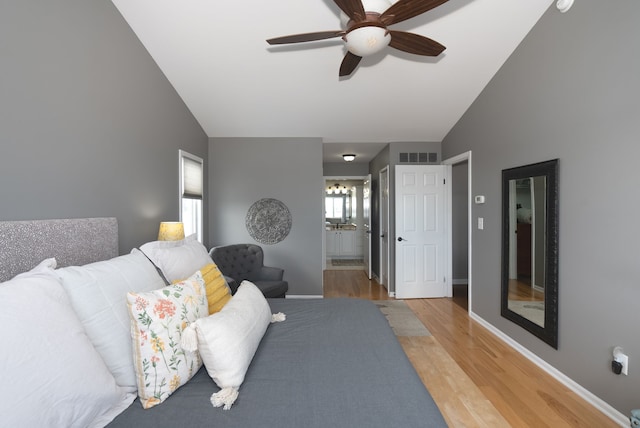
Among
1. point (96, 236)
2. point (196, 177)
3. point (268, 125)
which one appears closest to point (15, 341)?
point (96, 236)

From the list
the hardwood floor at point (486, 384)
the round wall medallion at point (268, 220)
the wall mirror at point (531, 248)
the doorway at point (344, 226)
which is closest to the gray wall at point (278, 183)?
the round wall medallion at point (268, 220)

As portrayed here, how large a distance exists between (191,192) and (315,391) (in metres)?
3.24

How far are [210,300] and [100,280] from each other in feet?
1.99

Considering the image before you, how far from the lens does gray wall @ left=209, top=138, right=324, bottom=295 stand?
448 cm

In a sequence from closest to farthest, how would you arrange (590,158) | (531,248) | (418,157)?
(590,158) < (531,248) < (418,157)

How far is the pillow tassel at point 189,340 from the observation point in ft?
3.70

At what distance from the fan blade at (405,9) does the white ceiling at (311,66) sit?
2.90 ft

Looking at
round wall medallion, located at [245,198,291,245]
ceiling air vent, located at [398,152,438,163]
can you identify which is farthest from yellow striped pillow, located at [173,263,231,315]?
ceiling air vent, located at [398,152,438,163]

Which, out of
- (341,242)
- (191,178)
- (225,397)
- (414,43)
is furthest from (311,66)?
(341,242)

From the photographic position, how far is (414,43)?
6.60ft

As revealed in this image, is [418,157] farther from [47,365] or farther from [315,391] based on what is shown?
[47,365]

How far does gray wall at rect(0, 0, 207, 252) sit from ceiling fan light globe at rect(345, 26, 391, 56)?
1.72 meters

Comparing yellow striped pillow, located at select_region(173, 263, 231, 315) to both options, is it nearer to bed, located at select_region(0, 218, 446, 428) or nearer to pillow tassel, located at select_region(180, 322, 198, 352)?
bed, located at select_region(0, 218, 446, 428)

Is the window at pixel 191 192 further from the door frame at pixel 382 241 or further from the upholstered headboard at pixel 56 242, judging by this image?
the door frame at pixel 382 241
